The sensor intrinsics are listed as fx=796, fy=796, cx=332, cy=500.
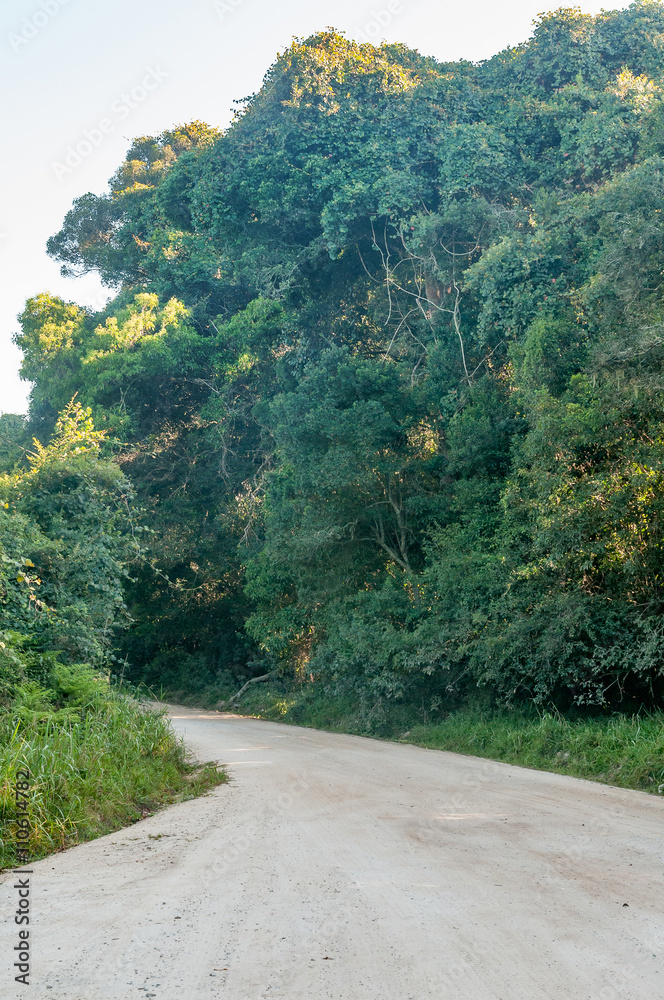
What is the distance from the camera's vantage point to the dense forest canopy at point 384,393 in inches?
489

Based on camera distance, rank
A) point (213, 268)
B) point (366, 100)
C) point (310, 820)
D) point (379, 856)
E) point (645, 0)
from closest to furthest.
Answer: point (379, 856), point (310, 820), point (645, 0), point (366, 100), point (213, 268)

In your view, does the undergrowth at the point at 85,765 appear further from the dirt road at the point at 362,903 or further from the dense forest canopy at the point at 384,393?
the dense forest canopy at the point at 384,393

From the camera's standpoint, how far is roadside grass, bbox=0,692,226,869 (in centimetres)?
632

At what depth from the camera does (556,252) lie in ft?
51.9

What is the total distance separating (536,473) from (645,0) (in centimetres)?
1525

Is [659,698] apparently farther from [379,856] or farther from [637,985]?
[637,985]

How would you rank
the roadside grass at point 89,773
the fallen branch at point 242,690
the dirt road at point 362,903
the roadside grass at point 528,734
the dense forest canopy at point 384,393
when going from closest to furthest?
1. the dirt road at point 362,903
2. the roadside grass at point 89,773
3. the roadside grass at point 528,734
4. the dense forest canopy at point 384,393
5. the fallen branch at point 242,690

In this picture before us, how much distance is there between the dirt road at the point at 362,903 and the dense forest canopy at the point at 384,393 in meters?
5.45

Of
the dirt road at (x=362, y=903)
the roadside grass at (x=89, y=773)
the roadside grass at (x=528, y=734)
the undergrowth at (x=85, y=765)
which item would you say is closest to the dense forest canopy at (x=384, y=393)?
the roadside grass at (x=528, y=734)

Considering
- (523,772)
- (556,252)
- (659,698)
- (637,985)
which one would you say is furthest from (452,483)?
(637,985)

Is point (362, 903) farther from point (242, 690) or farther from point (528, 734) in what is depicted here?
point (242, 690)

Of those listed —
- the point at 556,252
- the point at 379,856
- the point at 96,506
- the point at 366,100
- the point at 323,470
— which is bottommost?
the point at 379,856

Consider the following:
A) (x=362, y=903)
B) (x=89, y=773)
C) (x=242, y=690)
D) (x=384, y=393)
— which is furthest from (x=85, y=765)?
(x=242, y=690)

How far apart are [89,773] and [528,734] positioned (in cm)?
708
